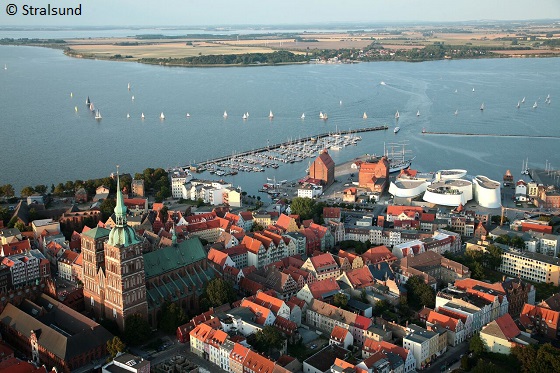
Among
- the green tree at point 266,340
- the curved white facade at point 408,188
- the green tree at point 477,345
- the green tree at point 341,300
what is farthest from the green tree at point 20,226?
the green tree at point 477,345

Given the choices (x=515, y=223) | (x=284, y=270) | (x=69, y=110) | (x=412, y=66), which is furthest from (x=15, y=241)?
(x=412, y=66)

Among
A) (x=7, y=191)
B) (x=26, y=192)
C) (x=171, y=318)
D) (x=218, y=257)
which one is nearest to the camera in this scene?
(x=171, y=318)

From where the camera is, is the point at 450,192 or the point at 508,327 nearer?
the point at 508,327

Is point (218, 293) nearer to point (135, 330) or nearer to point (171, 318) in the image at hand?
point (171, 318)

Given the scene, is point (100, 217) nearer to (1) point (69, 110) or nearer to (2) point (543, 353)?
(2) point (543, 353)

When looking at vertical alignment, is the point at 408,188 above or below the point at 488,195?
below

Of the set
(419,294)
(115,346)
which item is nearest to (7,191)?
(115,346)

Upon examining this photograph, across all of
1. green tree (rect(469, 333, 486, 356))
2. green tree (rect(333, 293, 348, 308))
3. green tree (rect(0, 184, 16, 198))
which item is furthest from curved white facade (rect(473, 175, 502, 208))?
green tree (rect(0, 184, 16, 198))

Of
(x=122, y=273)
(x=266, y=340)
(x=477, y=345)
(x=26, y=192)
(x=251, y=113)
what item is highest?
(x=122, y=273)
